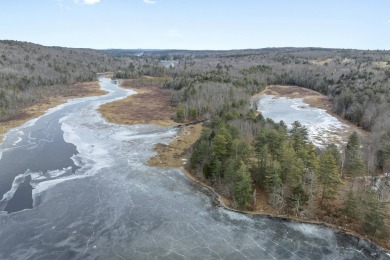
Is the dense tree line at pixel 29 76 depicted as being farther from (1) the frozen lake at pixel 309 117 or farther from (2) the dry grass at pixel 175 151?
(1) the frozen lake at pixel 309 117

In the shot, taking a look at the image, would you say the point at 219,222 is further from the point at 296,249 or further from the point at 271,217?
the point at 296,249

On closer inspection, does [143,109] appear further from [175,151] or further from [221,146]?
[221,146]

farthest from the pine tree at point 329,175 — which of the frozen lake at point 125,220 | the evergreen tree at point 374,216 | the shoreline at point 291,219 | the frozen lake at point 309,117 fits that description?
the frozen lake at point 309,117

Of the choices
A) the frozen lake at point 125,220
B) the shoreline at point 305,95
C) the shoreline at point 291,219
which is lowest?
the shoreline at point 305,95

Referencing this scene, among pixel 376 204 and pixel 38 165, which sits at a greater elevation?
pixel 376 204

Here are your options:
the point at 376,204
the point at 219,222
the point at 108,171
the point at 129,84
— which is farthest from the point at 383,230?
the point at 129,84
